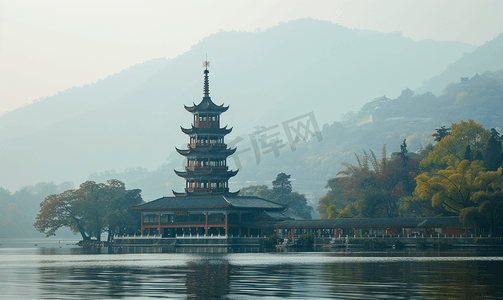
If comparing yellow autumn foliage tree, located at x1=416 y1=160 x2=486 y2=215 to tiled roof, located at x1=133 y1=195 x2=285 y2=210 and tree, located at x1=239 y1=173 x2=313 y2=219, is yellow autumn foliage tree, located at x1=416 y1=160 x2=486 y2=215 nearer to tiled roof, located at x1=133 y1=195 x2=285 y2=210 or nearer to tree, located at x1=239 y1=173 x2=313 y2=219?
tiled roof, located at x1=133 y1=195 x2=285 y2=210

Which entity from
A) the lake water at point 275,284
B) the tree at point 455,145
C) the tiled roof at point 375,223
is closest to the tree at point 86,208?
the tiled roof at point 375,223

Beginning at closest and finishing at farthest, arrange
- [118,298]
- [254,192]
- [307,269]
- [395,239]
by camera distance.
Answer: [118,298], [307,269], [395,239], [254,192]

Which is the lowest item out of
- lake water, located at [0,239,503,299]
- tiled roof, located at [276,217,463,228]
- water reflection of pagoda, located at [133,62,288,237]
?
lake water, located at [0,239,503,299]

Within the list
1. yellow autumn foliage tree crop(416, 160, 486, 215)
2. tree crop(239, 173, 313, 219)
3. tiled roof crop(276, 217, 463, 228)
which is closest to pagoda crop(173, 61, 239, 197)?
tiled roof crop(276, 217, 463, 228)

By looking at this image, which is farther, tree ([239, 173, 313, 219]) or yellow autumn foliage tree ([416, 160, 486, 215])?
tree ([239, 173, 313, 219])

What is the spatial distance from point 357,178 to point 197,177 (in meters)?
34.3

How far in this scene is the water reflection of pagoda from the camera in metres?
107

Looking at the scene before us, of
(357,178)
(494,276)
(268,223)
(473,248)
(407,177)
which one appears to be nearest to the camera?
(494,276)

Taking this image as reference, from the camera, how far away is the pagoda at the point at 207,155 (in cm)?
11412

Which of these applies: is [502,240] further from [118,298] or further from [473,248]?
[118,298]

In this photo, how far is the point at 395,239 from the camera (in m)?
90.2

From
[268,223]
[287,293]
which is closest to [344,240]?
[268,223]

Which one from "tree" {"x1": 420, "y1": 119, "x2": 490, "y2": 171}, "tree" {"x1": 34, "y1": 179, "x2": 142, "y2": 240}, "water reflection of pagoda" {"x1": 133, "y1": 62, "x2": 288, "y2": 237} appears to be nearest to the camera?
"water reflection of pagoda" {"x1": 133, "y1": 62, "x2": 288, "y2": 237}

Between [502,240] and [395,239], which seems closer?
[502,240]
